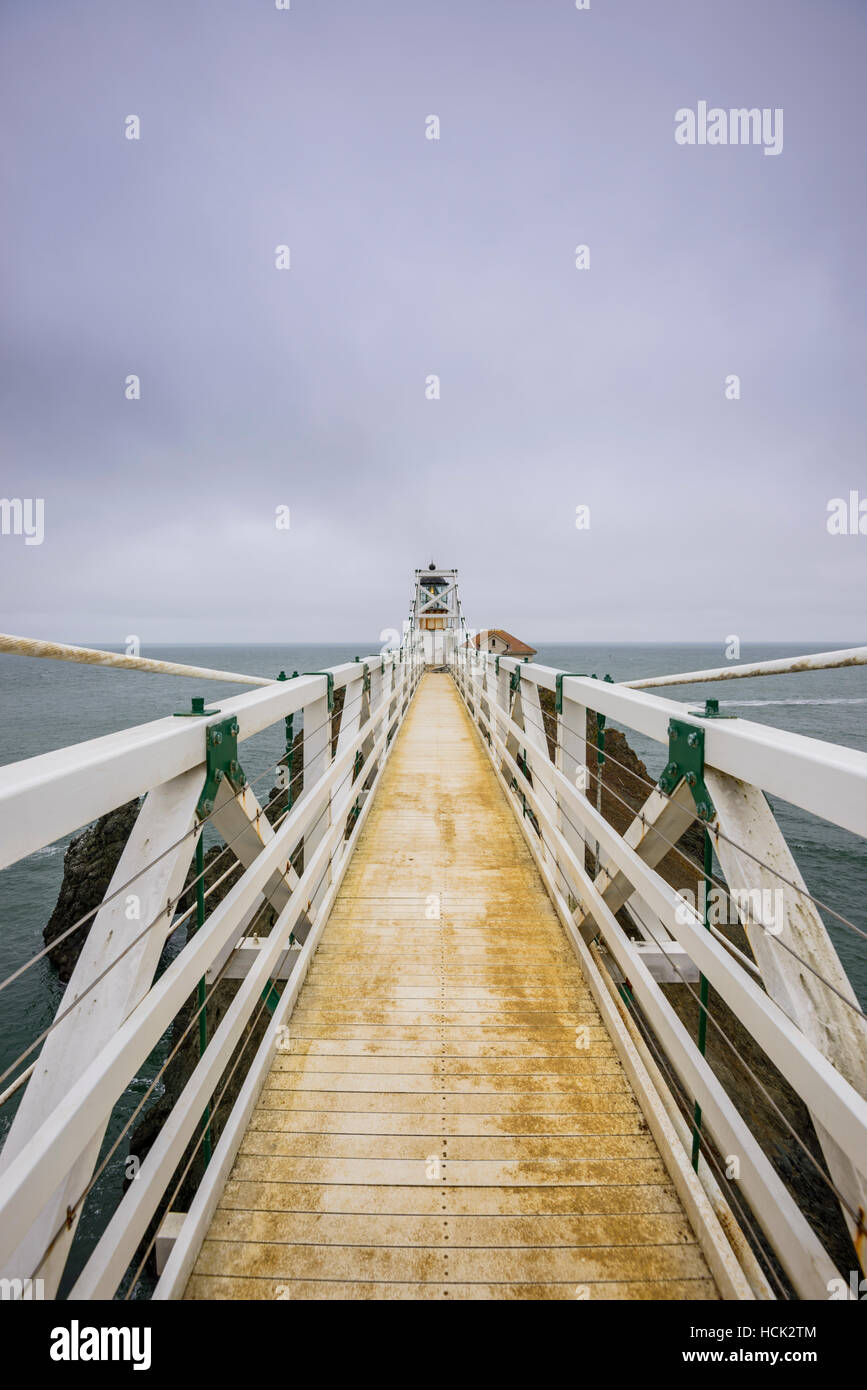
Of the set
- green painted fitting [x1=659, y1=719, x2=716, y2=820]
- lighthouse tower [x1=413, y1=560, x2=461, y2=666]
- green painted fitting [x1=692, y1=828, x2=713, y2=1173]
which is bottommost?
green painted fitting [x1=692, y1=828, x2=713, y2=1173]

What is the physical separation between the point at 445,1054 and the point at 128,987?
5.45 ft

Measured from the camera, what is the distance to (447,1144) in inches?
78.2

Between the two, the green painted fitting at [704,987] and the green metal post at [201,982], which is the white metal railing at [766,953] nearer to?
the green painted fitting at [704,987]

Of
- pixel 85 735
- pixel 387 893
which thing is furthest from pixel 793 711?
pixel 85 735

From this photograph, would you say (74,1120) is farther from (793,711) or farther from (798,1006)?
(793,711)

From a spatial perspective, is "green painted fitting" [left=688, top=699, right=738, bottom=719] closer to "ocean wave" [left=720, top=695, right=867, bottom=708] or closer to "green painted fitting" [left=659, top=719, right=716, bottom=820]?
"green painted fitting" [left=659, top=719, right=716, bottom=820]

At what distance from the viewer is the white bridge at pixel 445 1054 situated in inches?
44.9

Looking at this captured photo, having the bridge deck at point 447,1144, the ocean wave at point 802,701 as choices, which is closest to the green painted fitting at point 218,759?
the bridge deck at point 447,1144

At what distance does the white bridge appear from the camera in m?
1.14

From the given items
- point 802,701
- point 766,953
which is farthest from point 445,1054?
point 802,701

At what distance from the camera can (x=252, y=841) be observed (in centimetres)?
228

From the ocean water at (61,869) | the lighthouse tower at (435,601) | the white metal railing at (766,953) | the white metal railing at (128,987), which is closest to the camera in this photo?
the white metal railing at (128,987)

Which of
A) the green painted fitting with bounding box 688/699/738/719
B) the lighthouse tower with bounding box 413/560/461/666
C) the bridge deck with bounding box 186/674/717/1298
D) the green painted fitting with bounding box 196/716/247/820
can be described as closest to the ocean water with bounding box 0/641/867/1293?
the green painted fitting with bounding box 688/699/738/719

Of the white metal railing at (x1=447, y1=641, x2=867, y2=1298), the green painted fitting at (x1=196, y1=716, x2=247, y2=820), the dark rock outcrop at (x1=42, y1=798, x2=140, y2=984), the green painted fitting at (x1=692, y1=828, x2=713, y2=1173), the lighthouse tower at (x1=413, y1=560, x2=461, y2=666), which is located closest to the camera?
the white metal railing at (x1=447, y1=641, x2=867, y2=1298)
